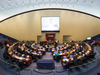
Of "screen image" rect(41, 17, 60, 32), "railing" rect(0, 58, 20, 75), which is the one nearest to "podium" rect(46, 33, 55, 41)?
"screen image" rect(41, 17, 60, 32)

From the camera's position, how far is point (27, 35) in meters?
15.8

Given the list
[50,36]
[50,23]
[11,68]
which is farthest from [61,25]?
[11,68]

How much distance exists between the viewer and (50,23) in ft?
49.8

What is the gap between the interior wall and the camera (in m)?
15.0

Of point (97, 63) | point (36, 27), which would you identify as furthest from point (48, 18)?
point (97, 63)

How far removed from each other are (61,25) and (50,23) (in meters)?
2.20

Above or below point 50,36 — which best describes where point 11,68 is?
above

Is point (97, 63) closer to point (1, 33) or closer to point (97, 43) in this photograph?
point (97, 43)

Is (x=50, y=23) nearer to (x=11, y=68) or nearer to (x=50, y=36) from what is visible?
(x=50, y=36)

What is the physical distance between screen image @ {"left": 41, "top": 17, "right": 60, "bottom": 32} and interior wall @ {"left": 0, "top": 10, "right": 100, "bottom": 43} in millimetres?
604

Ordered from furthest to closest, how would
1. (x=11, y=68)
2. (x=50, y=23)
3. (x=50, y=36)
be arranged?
(x=50, y=36) < (x=50, y=23) < (x=11, y=68)

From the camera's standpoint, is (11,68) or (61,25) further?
(61,25)

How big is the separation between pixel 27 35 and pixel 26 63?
952 centimetres

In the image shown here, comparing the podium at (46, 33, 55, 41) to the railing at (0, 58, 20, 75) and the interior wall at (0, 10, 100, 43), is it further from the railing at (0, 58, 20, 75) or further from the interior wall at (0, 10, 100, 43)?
the railing at (0, 58, 20, 75)
